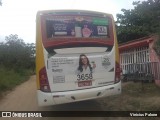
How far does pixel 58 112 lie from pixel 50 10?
2450 millimetres

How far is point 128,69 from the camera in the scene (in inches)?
507

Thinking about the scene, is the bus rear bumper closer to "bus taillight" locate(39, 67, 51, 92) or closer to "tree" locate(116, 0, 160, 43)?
"bus taillight" locate(39, 67, 51, 92)

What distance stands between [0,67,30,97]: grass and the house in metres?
5.16

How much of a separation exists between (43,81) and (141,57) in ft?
23.5

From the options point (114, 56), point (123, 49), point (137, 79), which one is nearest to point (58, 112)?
point (114, 56)

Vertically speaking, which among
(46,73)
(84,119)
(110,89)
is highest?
(46,73)

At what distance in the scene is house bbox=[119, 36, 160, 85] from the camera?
35.4 ft

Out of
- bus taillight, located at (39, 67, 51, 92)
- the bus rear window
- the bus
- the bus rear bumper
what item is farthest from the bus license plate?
the bus rear window

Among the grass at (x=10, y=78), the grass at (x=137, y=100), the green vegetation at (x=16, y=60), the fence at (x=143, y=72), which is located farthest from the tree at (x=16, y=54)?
the grass at (x=137, y=100)

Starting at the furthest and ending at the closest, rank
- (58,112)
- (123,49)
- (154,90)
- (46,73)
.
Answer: (123,49)
(154,90)
(58,112)
(46,73)

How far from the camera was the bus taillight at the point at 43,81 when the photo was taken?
20.8 ft

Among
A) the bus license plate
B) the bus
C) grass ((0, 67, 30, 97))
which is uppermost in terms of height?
the bus

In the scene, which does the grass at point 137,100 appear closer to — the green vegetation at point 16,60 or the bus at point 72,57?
the bus at point 72,57

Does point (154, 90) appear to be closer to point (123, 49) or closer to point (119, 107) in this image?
point (119, 107)
